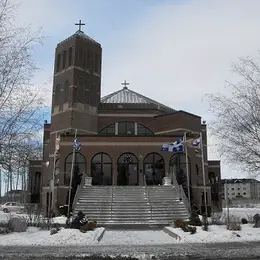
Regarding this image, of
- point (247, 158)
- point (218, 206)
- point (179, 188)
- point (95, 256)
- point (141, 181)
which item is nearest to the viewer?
point (95, 256)

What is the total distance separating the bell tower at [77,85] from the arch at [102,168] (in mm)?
6551

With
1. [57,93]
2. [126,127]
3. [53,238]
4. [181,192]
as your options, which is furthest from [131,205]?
[57,93]

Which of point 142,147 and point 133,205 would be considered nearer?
point 133,205

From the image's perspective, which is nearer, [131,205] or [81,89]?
[131,205]

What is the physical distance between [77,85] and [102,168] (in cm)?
1295

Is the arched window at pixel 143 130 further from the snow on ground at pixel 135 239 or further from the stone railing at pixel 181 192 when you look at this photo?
the snow on ground at pixel 135 239

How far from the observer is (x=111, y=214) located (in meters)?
28.8

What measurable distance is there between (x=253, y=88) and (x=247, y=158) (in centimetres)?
354

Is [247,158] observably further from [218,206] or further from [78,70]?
[218,206]

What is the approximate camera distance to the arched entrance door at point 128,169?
1740 inches

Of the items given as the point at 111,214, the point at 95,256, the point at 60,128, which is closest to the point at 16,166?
the point at 95,256

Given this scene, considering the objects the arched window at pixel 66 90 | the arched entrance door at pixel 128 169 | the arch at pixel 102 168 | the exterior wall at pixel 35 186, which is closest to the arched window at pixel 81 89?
the arched window at pixel 66 90

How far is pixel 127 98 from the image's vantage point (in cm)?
6072

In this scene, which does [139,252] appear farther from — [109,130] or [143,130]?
[143,130]
